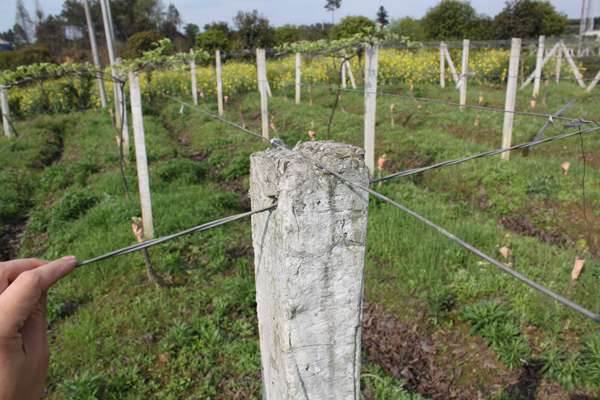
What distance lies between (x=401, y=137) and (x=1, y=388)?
8.10 metres

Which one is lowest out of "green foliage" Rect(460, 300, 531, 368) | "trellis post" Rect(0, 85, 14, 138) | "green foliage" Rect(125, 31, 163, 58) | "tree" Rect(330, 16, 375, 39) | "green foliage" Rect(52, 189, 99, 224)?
"green foliage" Rect(460, 300, 531, 368)

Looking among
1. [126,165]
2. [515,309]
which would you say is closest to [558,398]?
[515,309]

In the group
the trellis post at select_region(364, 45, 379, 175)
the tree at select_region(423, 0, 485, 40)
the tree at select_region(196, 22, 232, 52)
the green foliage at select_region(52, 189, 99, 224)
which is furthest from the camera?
the tree at select_region(196, 22, 232, 52)

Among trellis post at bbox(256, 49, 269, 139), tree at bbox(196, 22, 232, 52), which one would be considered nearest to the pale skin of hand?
trellis post at bbox(256, 49, 269, 139)

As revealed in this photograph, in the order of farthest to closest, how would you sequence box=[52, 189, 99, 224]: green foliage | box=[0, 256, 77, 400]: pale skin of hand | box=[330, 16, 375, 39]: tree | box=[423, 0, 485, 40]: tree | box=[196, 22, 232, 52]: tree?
box=[330, 16, 375, 39]: tree
box=[196, 22, 232, 52]: tree
box=[423, 0, 485, 40]: tree
box=[52, 189, 99, 224]: green foliage
box=[0, 256, 77, 400]: pale skin of hand

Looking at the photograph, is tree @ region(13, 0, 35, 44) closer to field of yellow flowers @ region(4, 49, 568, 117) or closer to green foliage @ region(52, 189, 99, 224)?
field of yellow flowers @ region(4, 49, 568, 117)

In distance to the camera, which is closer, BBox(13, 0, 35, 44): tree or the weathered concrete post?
the weathered concrete post

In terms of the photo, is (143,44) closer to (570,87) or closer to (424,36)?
(424,36)

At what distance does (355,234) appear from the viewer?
3.53 ft

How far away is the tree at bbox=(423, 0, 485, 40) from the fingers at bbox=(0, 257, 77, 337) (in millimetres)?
29797

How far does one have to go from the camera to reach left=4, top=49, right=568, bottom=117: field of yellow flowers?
1605cm

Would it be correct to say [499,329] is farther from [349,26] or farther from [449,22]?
[349,26]

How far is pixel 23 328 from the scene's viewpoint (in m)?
0.86

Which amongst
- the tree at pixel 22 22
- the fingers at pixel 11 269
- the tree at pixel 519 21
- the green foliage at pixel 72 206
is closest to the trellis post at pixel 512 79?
the green foliage at pixel 72 206
